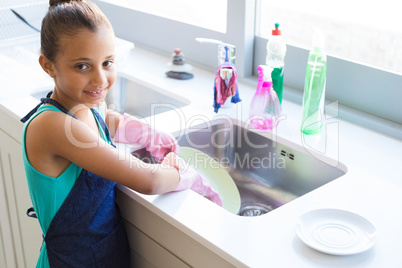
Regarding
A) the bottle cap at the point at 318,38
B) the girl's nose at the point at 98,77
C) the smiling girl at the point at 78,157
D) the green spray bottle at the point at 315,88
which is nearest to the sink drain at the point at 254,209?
the green spray bottle at the point at 315,88

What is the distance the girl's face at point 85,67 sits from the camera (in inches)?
45.3

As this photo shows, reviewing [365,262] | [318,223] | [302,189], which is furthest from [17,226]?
[365,262]

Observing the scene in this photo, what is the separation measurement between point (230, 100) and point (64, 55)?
654 mm

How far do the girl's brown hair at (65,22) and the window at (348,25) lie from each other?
795 mm

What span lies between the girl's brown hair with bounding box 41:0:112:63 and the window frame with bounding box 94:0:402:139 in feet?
2.53

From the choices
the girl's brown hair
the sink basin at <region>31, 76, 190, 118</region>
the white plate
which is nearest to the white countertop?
the white plate

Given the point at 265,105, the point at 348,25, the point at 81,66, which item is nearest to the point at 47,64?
the point at 81,66

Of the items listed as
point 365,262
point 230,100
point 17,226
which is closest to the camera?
point 365,262

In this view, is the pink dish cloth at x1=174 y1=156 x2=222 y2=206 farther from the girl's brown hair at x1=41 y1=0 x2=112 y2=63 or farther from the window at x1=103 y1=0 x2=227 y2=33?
the window at x1=103 y1=0 x2=227 y2=33

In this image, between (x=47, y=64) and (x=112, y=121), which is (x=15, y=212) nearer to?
(x=112, y=121)

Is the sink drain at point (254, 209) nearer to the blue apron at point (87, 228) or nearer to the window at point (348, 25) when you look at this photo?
the blue apron at point (87, 228)

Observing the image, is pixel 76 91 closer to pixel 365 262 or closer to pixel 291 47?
pixel 365 262

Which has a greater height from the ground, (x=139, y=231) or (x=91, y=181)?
(x=91, y=181)

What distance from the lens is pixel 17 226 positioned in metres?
1.93
